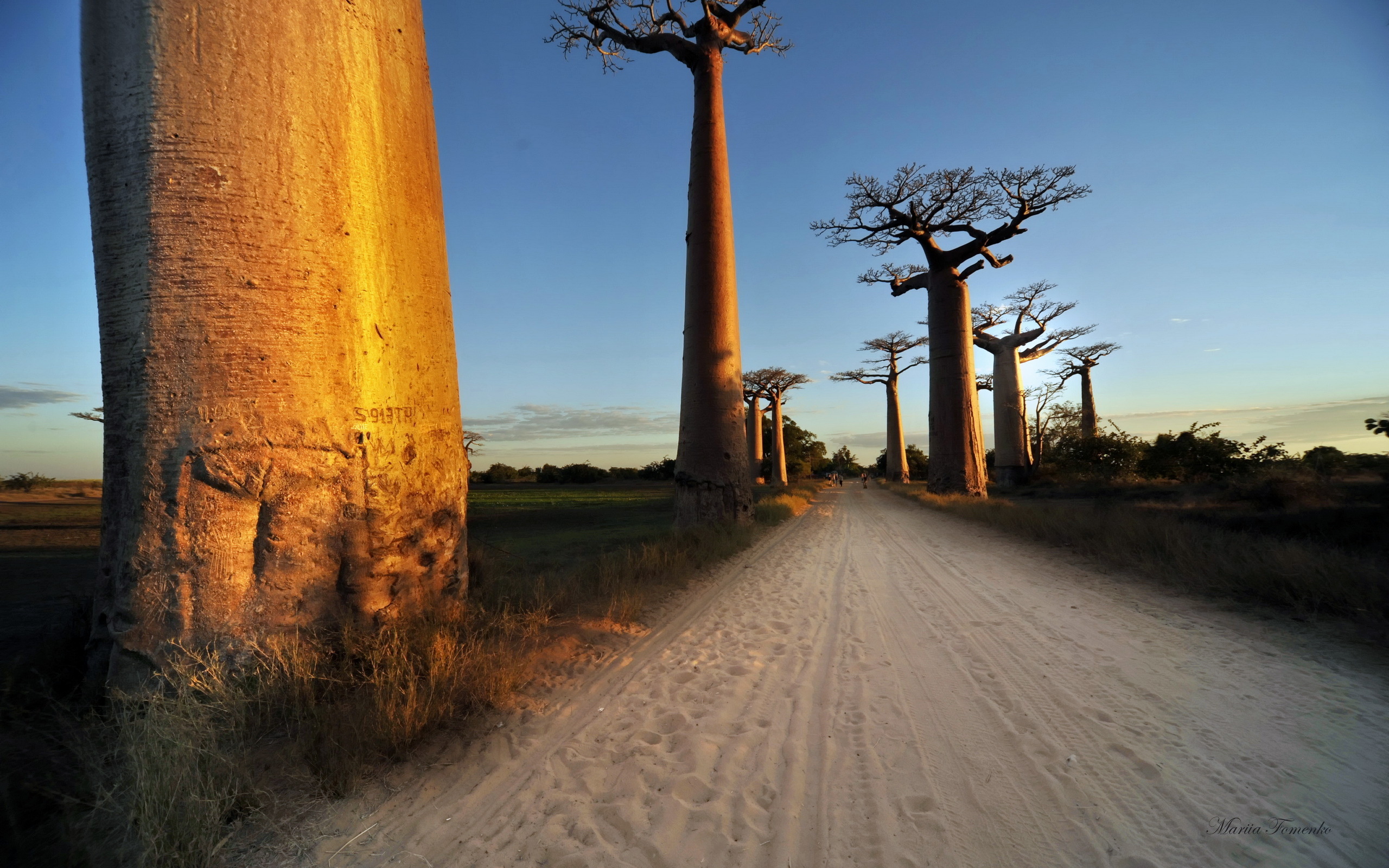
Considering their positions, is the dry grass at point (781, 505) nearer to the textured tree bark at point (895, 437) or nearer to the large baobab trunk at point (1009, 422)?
the large baobab trunk at point (1009, 422)

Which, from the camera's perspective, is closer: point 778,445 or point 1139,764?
point 1139,764

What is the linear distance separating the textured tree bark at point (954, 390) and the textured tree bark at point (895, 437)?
831 inches

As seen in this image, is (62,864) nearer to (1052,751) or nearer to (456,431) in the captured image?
(456,431)

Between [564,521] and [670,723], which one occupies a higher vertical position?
[670,723]

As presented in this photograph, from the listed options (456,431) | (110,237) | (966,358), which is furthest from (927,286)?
(110,237)

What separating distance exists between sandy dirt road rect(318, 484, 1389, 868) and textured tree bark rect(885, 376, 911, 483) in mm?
35016

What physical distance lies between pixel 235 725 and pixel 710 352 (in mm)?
8001

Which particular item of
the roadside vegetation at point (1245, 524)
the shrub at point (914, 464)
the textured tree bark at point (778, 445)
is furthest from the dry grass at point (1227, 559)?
the shrub at point (914, 464)

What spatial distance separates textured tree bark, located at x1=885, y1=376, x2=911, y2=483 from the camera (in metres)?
37.7

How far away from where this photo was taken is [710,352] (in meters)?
9.55

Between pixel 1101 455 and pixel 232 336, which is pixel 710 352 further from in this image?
pixel 1101 455

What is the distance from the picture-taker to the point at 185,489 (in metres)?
2.64

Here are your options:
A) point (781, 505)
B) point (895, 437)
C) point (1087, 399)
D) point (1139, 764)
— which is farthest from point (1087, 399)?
point (1139, 764)

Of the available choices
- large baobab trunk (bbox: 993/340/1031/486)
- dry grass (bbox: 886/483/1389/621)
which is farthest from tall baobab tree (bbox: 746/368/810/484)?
dry grass (bbox: 886/483/1389/621)
